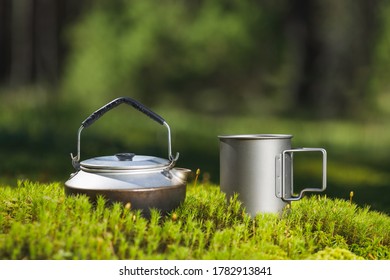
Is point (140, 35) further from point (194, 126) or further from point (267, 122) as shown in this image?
point (267, 122)

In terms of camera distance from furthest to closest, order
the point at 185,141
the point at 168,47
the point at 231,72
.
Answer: the point at 231,72 < the point at 168,47 < the point at 185,141

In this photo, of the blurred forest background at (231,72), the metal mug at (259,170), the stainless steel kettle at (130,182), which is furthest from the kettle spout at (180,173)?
the blurred forest background at (231,72)

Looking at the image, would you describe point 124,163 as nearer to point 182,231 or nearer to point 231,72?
point 182,231

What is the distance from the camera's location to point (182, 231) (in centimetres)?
369

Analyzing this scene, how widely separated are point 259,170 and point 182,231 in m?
0.64

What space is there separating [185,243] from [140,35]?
855 cm

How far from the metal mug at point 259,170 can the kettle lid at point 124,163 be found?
16.7 inches

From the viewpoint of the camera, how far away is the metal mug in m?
3.84

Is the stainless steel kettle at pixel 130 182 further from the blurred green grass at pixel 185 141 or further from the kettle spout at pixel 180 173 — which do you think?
the blurred green grass at pixel 185 141

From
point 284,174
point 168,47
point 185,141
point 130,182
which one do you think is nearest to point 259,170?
point 284,174

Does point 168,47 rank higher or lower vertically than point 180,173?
higher

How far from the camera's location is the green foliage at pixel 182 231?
3.26 meters

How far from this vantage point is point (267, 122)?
11867mm

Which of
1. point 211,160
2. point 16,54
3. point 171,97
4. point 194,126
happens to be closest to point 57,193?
point 211,160
